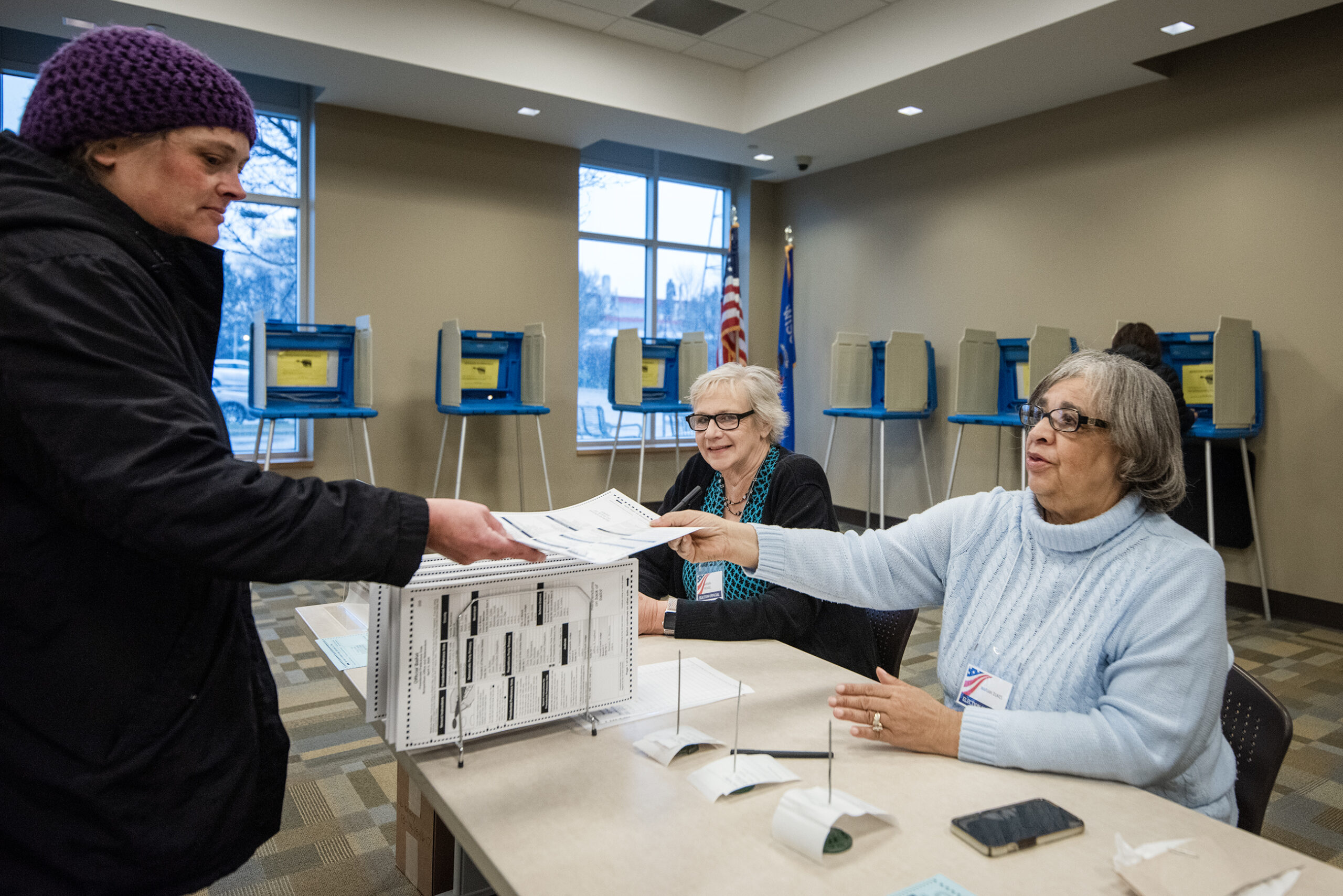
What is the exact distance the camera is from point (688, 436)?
7801mm

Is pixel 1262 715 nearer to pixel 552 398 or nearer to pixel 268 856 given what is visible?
pixel 268 856

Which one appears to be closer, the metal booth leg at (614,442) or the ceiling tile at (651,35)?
the ceiling tile at (651,35)

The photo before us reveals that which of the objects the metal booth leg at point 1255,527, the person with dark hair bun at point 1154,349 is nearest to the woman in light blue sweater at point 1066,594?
the person with dark hair bun at point 1154,349

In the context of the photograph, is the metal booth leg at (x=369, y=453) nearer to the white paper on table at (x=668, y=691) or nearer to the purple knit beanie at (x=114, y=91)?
the white paper on table at (x=668, y=691)

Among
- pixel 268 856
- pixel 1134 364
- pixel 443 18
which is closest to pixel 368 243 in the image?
pixel 443 18

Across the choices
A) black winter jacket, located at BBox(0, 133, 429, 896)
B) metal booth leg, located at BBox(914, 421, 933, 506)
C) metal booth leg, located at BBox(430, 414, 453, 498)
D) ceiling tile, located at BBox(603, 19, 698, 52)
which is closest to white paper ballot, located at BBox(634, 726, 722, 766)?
black winter jacket, located at BBox(0, 133, 429, 896)

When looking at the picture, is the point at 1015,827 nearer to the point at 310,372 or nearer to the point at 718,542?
the point at 718,542

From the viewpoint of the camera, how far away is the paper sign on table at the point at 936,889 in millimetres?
885

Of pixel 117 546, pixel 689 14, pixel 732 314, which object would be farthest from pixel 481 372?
pixel 117 546

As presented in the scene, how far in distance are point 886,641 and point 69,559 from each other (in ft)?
5.03

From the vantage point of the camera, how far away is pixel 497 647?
1202 mm

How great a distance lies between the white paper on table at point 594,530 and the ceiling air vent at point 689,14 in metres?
4.48

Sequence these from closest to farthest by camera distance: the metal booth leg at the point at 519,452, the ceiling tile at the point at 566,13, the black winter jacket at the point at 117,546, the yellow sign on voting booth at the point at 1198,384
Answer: the black winter jacket at the point at 117,546, the yellow sign on voting booth at the point at 1198,384, the ceiling tile at the point at 566,13, the metal booth leg at the point at 519,452

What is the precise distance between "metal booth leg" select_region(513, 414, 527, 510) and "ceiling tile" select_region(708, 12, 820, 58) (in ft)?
9.72
